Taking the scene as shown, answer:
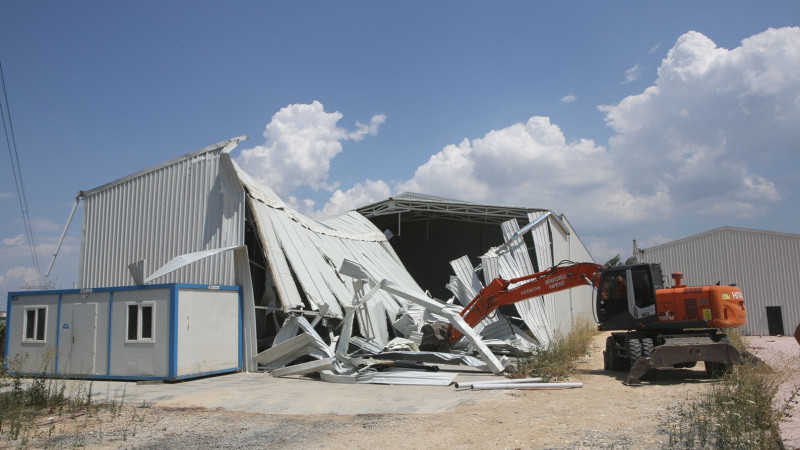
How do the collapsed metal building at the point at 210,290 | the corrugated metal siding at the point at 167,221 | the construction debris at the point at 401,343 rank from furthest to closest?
1. the corrugated metal siding at the point at 167,221
2. the collapsed metal building at the point at 210,290
3. the construction debris at the point at 401,343

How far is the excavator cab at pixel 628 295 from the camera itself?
13320 mm

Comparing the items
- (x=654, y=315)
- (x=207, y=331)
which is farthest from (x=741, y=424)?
(x=207, y=331)

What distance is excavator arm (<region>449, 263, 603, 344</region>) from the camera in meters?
A: 14.2

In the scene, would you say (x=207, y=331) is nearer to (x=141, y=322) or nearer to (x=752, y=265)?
(x=141, y=322)

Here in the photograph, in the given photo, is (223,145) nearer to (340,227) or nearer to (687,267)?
(340,227)

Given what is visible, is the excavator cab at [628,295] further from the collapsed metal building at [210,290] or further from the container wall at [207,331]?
the container wall at [207,331]

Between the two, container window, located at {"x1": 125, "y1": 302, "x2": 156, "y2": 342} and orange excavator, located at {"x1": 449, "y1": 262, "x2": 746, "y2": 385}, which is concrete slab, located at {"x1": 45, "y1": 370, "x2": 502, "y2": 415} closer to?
container window, located at {"x1": 125, "y1": 302, "x2": 156, "y2": 342}

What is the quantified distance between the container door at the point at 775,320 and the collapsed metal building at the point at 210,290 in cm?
1156

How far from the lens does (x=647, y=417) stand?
8.77m

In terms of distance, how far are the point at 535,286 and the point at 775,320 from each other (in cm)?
1856

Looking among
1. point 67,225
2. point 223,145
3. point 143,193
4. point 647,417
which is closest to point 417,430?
point 647,417

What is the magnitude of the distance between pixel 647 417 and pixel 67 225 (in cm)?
1802

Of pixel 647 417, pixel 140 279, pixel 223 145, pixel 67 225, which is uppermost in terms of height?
pixel 223 145

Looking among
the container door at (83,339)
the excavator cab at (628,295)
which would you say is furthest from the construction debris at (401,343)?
the container door at (83,339)
